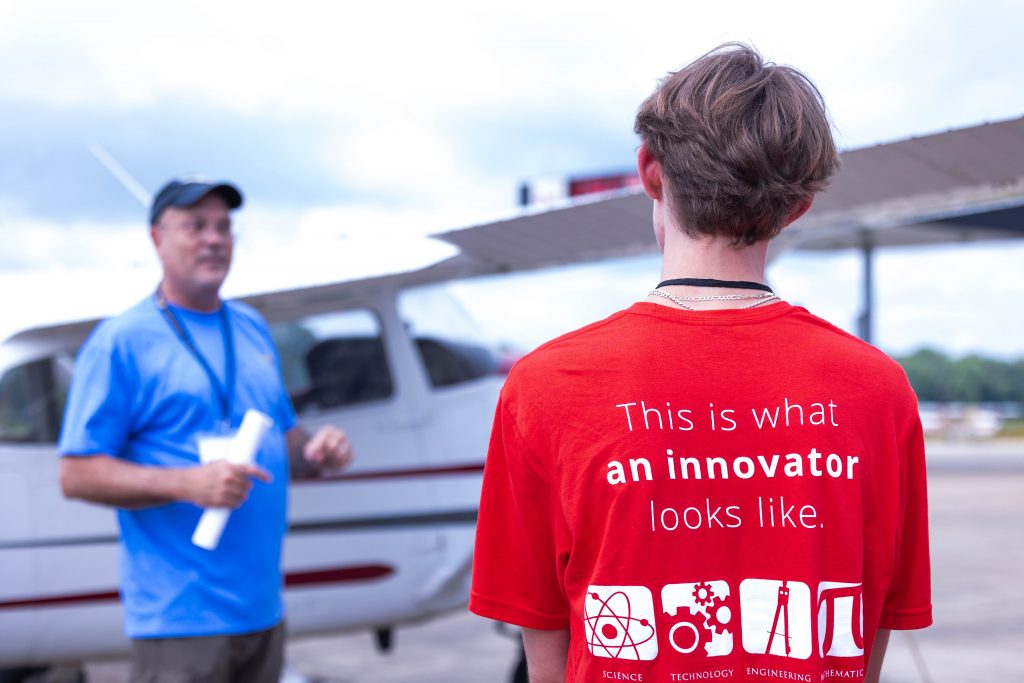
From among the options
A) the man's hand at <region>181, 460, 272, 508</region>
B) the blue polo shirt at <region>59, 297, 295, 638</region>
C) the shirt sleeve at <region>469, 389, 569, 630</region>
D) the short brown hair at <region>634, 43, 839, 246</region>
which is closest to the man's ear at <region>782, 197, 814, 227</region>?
the short brown hair at <region>634, 43, 839, 246</region>

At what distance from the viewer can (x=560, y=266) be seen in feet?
14.4

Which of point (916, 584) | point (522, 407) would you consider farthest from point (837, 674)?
point (522, 407)

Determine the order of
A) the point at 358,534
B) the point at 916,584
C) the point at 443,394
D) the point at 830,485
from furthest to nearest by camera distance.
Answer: the point at 443,394 < the point at 358,534 < the point at 916,584 < the point at 830,485

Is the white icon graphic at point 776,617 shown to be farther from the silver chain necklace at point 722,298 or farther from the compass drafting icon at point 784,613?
the silver chain necklace at point 722,298

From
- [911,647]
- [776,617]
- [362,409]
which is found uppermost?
[776,617]

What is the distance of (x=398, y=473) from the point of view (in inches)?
169

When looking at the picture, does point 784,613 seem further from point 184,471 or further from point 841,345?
point 184,471

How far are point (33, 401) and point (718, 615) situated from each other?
350cm

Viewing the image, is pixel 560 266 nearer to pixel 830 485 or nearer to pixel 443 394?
pixel 443 394

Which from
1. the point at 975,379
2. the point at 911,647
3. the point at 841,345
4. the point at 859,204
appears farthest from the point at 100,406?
the point at 975,379

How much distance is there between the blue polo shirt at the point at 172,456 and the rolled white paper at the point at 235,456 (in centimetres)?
8

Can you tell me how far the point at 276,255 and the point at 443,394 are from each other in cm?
98

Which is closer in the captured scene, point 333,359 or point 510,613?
point 510,613

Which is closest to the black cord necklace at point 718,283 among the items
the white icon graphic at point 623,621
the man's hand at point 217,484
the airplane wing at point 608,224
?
the white icon graphic at point 623,621
